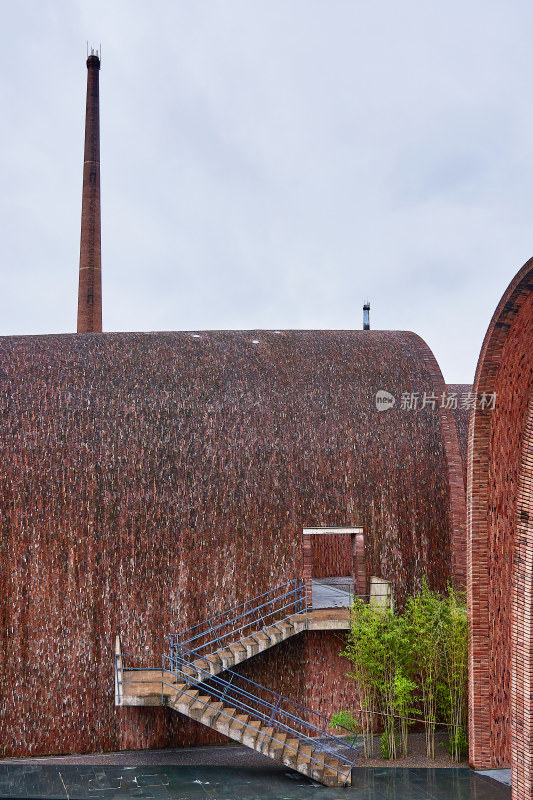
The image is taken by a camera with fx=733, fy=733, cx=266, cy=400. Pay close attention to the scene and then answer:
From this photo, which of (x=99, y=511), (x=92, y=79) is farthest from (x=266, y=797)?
(x=92, y=79)

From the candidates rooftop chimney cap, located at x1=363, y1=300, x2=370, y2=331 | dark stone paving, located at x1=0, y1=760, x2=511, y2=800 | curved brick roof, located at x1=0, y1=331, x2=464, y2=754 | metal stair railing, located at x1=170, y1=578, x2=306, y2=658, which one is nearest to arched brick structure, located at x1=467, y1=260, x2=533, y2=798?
dark stone paving, located at x1=0, y1=760, x2=511, y2=800

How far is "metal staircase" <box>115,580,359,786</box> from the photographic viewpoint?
1403 cm

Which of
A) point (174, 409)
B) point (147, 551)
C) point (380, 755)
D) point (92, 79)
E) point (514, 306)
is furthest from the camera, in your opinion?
point (92, 79)

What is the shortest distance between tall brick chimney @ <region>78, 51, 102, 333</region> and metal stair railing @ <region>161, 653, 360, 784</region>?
561 inches

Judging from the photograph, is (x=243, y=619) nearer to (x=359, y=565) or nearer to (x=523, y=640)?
(x=359, y=565)

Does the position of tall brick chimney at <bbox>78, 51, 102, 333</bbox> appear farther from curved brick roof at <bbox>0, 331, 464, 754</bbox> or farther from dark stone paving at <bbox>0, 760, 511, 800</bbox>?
dark stone paving at <bbox>0, 760, 511, 800</bbox>

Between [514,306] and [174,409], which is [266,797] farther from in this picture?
[514,306]

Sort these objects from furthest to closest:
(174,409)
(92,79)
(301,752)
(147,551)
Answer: (92,79), (174,409), (147,551), (301,752)

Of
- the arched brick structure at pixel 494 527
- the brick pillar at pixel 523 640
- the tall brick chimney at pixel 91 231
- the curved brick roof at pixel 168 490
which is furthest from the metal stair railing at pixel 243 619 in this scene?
the tall brick chimney at pixel 91 231

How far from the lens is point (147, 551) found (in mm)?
16500

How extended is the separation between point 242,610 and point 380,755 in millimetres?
4177

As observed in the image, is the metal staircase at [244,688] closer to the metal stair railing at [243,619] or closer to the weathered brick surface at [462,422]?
the metal stair railing at [243,619]

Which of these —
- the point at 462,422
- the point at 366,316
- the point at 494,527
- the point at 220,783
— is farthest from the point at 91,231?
the point at 220,783

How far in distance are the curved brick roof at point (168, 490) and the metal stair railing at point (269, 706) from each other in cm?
77
